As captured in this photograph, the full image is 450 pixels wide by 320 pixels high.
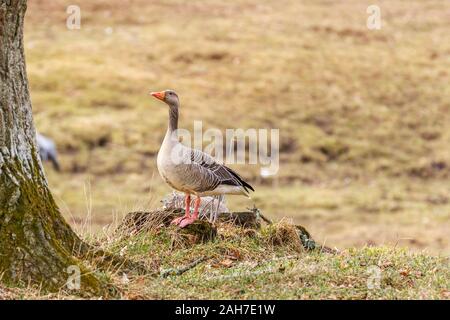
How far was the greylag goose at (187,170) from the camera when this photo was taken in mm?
12352

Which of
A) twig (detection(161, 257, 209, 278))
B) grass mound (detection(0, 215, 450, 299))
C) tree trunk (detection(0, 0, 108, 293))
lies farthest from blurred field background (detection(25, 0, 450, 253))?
tree trunk (detection(0, 0, 108, 293))

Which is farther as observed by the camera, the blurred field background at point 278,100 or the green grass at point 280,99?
the blurred field background at point 278,100

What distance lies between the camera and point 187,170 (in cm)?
1245

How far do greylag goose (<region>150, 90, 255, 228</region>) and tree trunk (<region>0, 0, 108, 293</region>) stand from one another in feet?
6.54

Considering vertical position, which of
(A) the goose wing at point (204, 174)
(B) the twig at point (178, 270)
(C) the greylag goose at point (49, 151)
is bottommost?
(C) the greylag goose at point (49, 151)

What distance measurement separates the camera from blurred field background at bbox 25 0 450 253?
127ft

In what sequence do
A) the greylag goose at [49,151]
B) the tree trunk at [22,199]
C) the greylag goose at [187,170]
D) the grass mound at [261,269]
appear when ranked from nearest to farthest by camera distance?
the tree trunk at [22,199]
the grass mound at [261,269]
the greylag goose at [187,170]
the greylag goose at [49,151]

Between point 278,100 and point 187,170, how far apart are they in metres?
40.4

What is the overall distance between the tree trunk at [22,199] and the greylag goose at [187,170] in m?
1.99

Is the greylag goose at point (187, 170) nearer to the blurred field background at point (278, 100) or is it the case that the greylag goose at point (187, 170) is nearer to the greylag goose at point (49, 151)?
the blurred field background at point (278, 100)

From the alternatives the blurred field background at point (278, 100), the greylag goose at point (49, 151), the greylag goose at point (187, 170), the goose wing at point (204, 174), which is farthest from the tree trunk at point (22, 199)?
the greylag goose at point (49, 151)

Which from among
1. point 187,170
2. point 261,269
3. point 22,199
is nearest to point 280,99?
point 187,170

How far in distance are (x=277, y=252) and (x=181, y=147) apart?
206 centimetres

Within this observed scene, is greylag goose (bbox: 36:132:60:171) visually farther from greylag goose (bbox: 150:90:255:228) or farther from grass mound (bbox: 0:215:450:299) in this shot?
A: greylag goose (bbox: 150:90:255:228)
